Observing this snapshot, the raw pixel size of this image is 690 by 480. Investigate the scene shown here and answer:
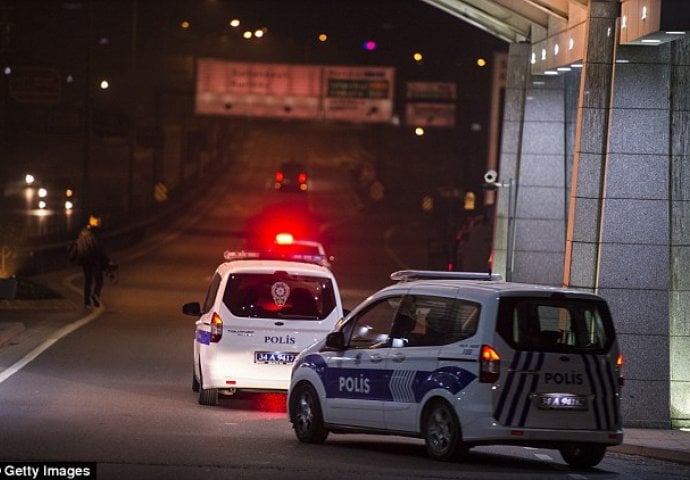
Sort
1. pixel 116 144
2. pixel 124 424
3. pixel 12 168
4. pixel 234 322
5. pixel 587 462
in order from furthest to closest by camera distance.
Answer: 1. pixel 116 144
2. pixel 12 168
3. pixel 234 322
4. pixel 124 424
5. pixel 587 462

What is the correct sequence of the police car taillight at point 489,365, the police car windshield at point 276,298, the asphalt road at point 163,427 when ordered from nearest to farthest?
the asphalt road at point 163,427 < the police car taillight at point 489,365 < the police car windshield at point 276,298

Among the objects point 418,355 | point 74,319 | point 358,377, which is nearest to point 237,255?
point 358,377

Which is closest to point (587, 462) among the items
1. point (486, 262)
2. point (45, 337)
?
point (45, 337)

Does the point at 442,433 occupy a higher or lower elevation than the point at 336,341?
lower

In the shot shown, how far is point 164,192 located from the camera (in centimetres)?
7200

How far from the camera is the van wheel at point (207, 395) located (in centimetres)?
1739

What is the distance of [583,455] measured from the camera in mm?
13445

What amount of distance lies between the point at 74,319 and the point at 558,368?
56.0 feet

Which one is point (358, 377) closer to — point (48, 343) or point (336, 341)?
point (336, 341)

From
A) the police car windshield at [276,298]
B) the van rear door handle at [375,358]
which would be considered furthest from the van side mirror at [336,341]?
the police car windshield at [276,298]

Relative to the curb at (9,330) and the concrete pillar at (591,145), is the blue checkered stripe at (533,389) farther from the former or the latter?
the curb at (9,330)

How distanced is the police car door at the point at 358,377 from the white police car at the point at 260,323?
8.53 ft

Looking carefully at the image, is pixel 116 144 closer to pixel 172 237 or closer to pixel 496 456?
pixel 172 237

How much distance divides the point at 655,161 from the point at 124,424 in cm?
680
